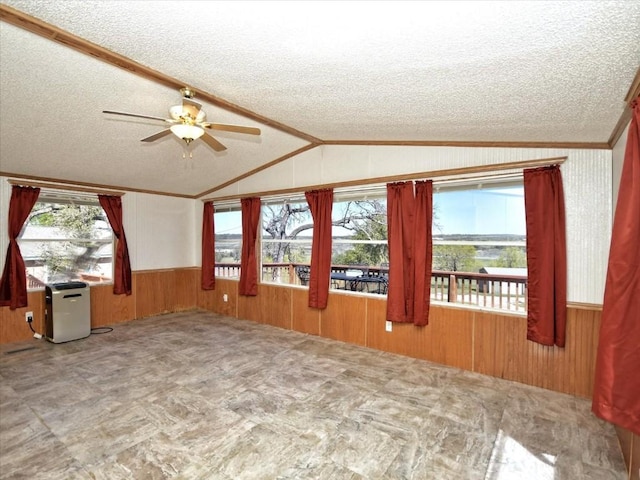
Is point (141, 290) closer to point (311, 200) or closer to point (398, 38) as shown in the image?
point (311, 200)

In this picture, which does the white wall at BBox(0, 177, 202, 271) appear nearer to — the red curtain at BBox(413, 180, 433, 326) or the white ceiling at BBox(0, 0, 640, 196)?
the white ceiling at BBox(0, 0, 640, 196)

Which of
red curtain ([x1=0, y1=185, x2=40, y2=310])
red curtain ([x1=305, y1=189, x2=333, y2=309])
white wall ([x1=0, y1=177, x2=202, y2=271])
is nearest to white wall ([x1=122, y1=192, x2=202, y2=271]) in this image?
white wall ([x1=0, y1=177, x2=202, y2=271])

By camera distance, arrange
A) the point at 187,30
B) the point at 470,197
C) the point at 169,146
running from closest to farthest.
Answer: the point at 187,30 → the point at 470,197 → the point at 169,146

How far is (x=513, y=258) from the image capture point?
3.48 meters

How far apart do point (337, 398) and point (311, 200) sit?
2716 mm

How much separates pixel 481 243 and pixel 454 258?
404 millimetres

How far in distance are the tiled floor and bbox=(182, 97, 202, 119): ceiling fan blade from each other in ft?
8.00

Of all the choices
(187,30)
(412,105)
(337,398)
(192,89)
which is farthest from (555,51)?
(337,398)

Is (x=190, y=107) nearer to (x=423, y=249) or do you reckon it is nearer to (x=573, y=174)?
(x=423, y=249)

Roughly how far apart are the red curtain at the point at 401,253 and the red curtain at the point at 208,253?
12.1 feet

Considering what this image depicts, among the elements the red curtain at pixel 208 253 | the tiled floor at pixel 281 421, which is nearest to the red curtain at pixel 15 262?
the tiled floor at pixel 281 421

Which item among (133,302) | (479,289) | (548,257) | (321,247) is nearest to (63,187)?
(133,302)

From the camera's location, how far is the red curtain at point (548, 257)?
9.89ft

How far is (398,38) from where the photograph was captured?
164 centimetres
